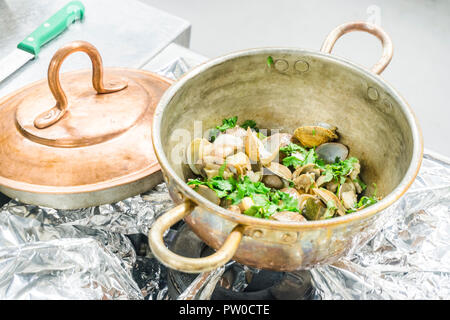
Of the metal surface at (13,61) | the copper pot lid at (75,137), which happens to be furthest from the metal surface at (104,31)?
the copper pot lid at (75,137)

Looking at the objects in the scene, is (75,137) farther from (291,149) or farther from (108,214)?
(291,149)

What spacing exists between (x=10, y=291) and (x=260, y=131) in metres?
0.44

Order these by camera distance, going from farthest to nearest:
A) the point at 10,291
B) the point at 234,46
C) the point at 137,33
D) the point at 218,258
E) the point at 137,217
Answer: the point at 234,46 → the point at 137,33 → the point at 137,217 → the point at 10,291 → the point at 218,258

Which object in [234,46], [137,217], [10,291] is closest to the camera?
[10,291]

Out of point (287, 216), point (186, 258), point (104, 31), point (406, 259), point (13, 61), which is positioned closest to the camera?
point (186, 258)

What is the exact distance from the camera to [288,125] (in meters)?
0.76

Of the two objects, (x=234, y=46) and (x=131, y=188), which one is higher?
(x=131, y=188)

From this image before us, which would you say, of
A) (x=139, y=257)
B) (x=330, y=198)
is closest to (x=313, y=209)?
(x=330, y=198)

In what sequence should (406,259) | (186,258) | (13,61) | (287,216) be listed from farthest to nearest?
(13,61)
(406,259)
(287,216)
(186,258)

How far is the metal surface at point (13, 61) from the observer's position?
2.97ft

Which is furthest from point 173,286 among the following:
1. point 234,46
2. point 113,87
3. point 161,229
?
point 234,46

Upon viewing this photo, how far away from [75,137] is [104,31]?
50 centimetres
